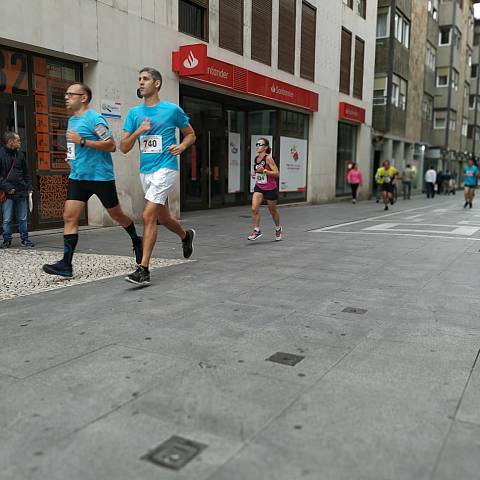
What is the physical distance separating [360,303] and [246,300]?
1.02m

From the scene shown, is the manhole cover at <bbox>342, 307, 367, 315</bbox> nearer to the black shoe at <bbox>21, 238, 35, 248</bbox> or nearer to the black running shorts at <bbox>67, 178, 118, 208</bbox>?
the black running shorts at <bbox>67, 178, 118, 208</bbox>

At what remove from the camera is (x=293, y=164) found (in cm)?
1981

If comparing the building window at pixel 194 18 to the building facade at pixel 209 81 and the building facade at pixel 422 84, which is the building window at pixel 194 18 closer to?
the building facade at pixel 209 81

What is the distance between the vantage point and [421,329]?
4.11 metres

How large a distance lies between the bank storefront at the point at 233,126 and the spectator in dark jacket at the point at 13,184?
5345mm

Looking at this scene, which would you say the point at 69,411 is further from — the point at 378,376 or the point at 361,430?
the point at 378,376

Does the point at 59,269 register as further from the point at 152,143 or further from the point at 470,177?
the point at 470,177

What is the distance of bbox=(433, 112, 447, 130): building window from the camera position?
42.9 meters

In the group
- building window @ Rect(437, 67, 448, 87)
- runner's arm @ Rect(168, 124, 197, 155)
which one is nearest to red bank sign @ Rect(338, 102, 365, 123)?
runner's arm @ Rect(168, 124, 197, 155)

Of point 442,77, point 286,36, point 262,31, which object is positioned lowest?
point 262,31

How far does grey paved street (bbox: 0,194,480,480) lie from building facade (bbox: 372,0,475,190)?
2474 centimetres

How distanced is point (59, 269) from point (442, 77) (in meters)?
43.3

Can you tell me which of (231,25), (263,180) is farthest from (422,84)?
(263,180)

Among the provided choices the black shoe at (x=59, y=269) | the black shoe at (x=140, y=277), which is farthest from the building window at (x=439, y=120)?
the black shoe at (x=59, y=269)
